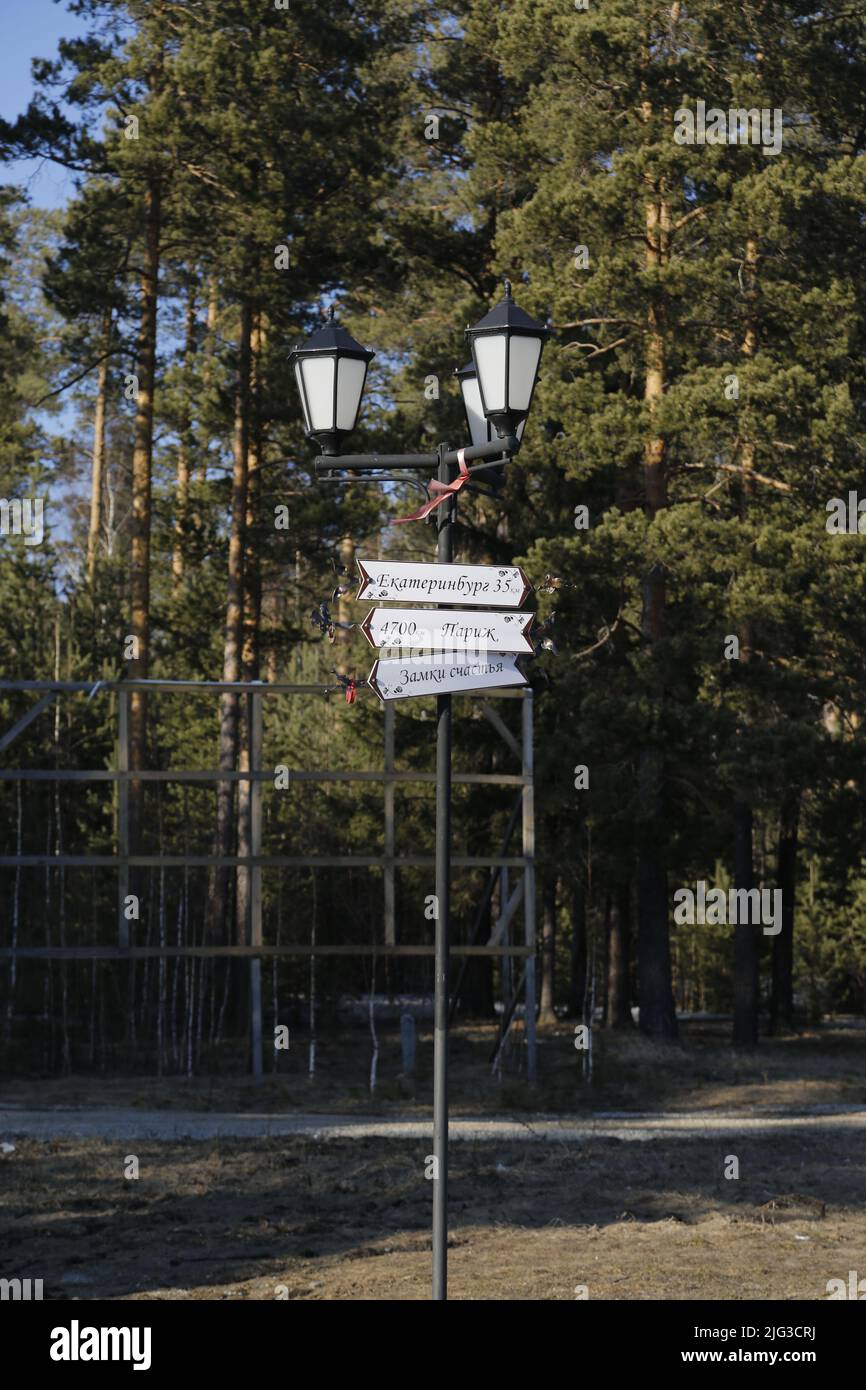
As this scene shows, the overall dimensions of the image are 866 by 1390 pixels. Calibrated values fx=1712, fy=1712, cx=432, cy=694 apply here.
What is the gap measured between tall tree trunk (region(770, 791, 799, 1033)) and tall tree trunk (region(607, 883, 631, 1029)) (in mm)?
2093

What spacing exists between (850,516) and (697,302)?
9.10 feet

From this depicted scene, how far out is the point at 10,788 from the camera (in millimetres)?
20000

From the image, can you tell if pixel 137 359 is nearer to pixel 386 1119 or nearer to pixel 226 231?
pixel 226 231

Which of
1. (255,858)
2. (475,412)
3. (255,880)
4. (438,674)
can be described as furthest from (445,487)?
(255,880)

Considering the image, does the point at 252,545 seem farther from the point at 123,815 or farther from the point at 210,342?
the point at 210,342

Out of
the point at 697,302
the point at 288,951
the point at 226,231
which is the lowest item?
the point at 288,951

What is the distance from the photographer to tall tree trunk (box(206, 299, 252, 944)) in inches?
775

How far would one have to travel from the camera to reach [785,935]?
80.7ft

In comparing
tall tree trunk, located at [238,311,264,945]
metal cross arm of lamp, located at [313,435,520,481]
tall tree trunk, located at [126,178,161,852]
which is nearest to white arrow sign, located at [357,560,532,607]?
metal cross arm of lamp, located at [313,435,520,481]

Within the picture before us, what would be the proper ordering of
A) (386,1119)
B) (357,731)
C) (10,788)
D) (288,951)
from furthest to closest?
1. (357,731)
2. (10,788)
3. (288,951)
4. (386,1119)

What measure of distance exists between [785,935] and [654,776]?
22.5 ft
